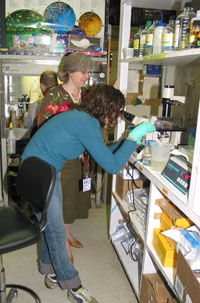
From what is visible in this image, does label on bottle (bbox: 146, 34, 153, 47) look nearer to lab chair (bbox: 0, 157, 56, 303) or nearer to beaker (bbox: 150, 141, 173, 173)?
beaker (bbox: 150, 141, 173, 173)

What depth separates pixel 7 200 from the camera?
122 inches

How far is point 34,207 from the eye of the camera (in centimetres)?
156

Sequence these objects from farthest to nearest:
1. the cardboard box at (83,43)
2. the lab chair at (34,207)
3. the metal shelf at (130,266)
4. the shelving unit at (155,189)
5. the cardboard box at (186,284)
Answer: the cardboard box at (83,43)
the metal shelf at (130,266)
the lab chair at (34,207)
the shelving unit at (155,189)
the cardboard box at (186,284)

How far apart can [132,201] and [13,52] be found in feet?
6.34

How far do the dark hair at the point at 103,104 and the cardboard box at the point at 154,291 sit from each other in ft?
3.24

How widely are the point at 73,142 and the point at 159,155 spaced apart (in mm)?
512

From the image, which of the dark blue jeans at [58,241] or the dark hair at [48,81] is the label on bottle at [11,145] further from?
the dark blue jeans at [58,241]

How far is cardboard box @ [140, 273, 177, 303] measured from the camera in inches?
60.3

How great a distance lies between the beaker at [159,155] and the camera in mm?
1628

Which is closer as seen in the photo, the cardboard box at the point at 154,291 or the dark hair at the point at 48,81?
the cardboard box at the point at 154,291

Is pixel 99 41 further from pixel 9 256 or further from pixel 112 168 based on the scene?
pixel 9 256

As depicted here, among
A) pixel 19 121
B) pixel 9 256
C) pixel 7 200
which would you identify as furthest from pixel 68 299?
pixel 19 121

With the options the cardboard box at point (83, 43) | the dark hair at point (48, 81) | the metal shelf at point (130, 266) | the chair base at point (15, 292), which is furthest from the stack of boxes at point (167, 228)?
the cardboard box at point (83, 43)

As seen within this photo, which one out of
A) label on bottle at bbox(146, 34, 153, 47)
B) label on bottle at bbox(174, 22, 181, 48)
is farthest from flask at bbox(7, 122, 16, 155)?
label on bottle at bbox(174, 22, 181, 48)
